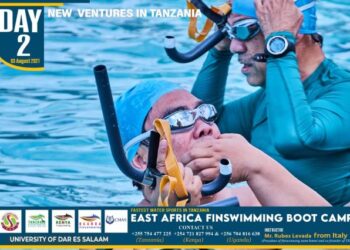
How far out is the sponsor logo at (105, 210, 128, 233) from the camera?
12875mm

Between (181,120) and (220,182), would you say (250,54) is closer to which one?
(181,120)

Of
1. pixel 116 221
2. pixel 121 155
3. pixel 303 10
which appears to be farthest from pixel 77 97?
pixel 303 10

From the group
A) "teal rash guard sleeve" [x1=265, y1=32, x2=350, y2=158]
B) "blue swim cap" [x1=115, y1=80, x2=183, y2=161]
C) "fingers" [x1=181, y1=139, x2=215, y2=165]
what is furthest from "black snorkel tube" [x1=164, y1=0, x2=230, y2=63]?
"fingers" [x1=181, y1=139, x2=215, y2=165]

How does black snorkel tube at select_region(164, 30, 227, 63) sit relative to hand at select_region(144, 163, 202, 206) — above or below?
above

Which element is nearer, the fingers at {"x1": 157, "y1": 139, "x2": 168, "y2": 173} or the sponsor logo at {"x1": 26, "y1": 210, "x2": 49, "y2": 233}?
the fingers at {"x1": 157, "y1": 139, "x2": 168, "y2": 173}

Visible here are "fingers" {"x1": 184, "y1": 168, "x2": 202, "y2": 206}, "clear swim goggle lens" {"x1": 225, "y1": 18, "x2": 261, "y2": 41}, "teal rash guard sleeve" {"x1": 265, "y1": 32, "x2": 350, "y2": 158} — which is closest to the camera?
"teal rash guard sleeve" {"x1": 265, "y1": 32, "x2": 350, "y2": 158}

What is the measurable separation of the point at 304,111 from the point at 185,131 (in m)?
0.76

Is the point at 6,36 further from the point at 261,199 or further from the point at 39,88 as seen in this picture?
the point at 261,199

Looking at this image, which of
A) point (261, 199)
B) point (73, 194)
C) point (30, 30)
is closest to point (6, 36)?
point (30, 30)

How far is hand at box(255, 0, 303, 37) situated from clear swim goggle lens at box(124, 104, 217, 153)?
62 centimetres

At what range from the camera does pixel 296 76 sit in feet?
41.0

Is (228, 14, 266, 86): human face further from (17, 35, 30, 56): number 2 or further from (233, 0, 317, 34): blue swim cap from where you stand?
(17, 35, 30, 56): number 2

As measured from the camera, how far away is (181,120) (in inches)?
500

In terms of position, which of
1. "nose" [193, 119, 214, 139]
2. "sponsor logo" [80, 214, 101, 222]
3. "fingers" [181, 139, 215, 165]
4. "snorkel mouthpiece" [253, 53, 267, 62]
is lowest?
"sponsor logo" [80, 214, 101, 222]
